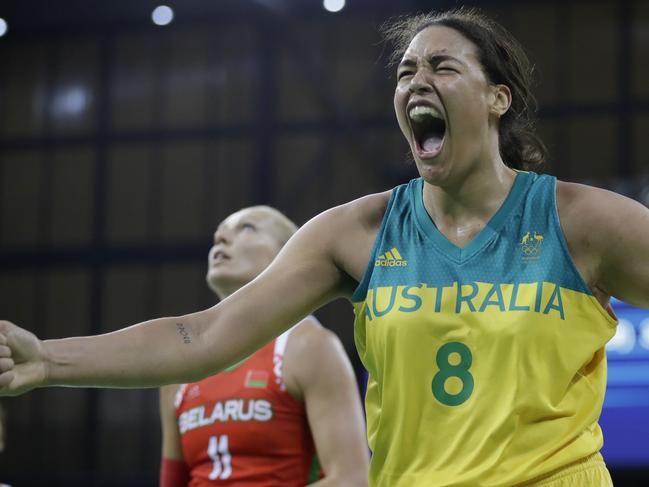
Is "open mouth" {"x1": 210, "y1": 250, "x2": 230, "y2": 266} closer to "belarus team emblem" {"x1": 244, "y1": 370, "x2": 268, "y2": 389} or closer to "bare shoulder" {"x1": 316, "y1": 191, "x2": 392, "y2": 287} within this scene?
"belarus team emblem" {"x1": 244, "y1": 370, "x2": 268, "y2": 389}

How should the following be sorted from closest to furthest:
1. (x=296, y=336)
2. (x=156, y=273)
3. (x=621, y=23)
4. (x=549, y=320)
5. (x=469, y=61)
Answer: (x=549, y=320) → (x=469, y=61) → (x=296, y=336) → (x=621, y=23) → (x=156, y=273)

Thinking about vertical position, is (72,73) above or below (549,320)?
above

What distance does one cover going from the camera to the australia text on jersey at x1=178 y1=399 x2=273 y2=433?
11.2 ft

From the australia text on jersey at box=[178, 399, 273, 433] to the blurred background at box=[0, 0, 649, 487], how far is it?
7.67 m

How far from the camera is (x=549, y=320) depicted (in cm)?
190

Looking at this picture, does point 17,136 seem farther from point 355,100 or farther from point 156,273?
point 355,100

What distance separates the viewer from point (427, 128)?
85.2 inches

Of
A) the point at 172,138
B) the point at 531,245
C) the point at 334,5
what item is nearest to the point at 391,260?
the point at 531,245

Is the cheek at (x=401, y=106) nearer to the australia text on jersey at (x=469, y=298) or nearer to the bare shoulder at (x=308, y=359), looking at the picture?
the australia text on jersey at (x=469, y=298)

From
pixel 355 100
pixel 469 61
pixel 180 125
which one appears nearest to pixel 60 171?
pixel 180 125

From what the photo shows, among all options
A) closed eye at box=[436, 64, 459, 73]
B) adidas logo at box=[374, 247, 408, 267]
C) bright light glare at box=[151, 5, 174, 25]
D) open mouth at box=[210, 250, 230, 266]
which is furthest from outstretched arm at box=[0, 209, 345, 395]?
bright light glare at box=[151, 5, 174, 25]

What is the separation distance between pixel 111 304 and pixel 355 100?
12.1 ft

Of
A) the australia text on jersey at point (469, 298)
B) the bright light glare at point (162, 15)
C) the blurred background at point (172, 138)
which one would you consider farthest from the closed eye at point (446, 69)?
the bright light glare at point (162, 15)

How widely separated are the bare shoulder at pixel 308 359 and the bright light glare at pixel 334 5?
8.82 metres
